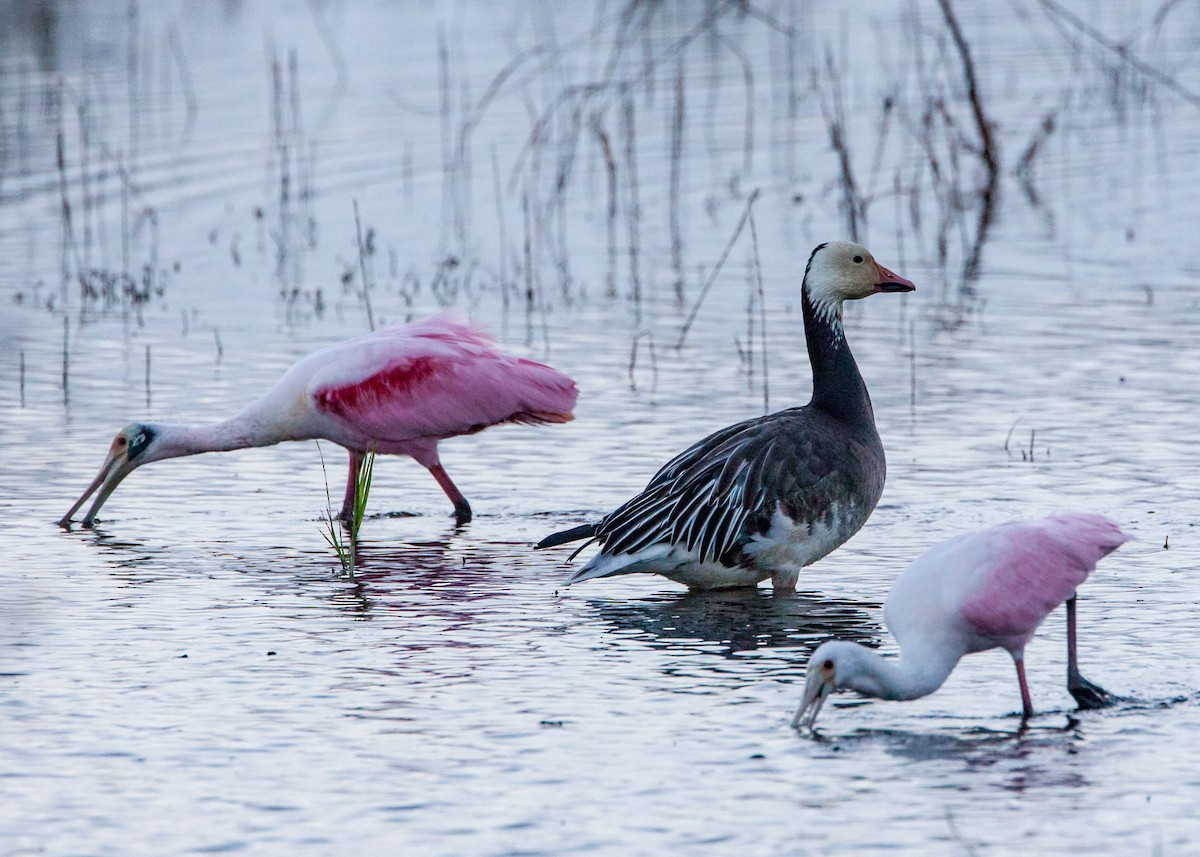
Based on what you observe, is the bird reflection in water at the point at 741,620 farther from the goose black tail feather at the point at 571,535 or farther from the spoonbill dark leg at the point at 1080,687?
the spoonbill dark leg at the point at 1080,687

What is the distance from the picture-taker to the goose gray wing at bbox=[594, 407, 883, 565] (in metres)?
7.87

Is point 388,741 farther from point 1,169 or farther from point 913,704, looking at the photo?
point 1,169

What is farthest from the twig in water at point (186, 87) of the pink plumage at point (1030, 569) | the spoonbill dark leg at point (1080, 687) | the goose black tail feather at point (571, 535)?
the spoonbill dark leg at point (1080, 687)

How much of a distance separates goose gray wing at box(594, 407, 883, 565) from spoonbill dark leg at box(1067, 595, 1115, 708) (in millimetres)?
1534

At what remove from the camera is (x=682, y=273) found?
1539 cm

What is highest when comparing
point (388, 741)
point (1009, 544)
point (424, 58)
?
point (424, 58)

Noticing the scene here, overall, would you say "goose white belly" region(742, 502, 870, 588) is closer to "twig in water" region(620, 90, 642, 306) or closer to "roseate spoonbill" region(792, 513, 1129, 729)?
"roseate spoonbill" region(792, 513, 1129, 729)

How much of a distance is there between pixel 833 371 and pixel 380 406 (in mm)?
2158

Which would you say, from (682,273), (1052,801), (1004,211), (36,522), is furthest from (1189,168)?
(1052,801)

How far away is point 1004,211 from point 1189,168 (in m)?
2.35

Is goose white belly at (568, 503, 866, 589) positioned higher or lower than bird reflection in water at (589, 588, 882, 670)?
higher

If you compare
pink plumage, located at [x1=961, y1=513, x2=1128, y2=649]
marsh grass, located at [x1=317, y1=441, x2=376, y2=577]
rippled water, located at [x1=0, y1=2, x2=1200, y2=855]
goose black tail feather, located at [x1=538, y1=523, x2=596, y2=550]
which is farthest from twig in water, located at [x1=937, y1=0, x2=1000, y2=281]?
pink plumage, located at [x1=961, y1=513, x2=1128, y2=649]

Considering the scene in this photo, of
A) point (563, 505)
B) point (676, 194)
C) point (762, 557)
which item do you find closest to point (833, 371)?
point (762, 557)

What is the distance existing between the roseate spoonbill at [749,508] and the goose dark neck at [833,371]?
15 cm
